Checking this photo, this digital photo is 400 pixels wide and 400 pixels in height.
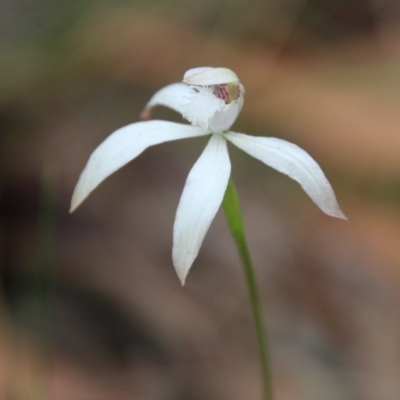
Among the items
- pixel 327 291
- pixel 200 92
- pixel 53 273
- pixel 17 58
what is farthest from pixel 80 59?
pixel 200 92

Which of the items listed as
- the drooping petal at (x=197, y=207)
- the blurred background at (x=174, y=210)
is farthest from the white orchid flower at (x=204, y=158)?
the blurred background at (x=174, y=210)

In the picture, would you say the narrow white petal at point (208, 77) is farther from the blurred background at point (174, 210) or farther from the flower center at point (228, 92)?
the blurred background at point (174, 210)

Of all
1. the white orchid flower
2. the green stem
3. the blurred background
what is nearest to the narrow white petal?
the white orchid flower

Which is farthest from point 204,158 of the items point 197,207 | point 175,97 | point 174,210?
point 174,210

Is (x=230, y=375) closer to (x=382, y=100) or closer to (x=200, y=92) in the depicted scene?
(x=200, y=92)

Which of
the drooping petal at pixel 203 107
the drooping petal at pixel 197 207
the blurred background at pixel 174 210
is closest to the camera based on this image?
the drooping petal at pixel 197 207

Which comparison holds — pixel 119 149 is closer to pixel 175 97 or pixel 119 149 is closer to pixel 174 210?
pixel 175 97

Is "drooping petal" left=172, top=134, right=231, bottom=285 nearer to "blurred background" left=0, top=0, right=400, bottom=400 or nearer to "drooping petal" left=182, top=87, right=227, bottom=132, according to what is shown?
"drooping petal" left=182, top=87, right=227, bottom=132
